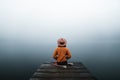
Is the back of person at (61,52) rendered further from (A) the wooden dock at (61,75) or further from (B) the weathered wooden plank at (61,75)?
(B) the weathered wooden plank at (61,75)

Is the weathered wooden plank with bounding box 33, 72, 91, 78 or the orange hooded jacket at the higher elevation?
the orange hooded jacket

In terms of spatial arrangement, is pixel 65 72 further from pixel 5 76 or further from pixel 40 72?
pixel 5 76

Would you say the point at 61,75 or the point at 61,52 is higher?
the point at 61,52

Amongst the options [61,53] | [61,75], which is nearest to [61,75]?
[61,75]

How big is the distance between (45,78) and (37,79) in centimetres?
20

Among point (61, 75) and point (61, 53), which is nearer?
point (61, 75)

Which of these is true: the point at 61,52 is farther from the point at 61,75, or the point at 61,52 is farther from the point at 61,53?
the point at 61,75

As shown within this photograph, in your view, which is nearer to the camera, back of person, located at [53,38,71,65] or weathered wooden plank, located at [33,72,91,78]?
weathered wooden plank, located at [33,72,91,78]

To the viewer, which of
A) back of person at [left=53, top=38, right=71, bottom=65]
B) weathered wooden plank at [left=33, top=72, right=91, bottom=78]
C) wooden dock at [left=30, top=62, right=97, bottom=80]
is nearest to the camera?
wooden dock at [left=30, top=62, right=97, bottom=80]

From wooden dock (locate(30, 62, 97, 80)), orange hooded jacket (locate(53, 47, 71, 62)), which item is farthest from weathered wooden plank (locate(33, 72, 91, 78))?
orange hooded jacket (locate(53, 47, 71, 62))

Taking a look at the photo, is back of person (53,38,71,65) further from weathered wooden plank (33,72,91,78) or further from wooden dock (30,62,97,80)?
weathered wooden plank (33,72,91,78)

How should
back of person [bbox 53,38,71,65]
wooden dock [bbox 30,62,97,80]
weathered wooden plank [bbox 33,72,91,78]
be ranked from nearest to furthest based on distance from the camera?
wooden dock [bbox 30,62,97,80] < weathered wooden plank [bbox 33,72,91,78] < back of person [bbox 53,38,71,65]

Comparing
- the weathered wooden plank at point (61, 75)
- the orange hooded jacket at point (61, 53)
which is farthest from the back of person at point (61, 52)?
the weathered wooden plank at point (61, 75)

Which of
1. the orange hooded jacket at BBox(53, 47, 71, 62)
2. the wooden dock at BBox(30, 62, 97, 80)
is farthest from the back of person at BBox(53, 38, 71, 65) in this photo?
the wooden dock at BBox(30, 62, 97, 80)
